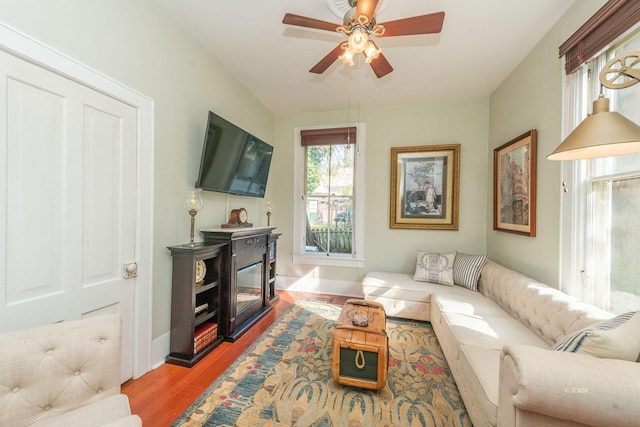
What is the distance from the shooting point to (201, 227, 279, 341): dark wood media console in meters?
2.55

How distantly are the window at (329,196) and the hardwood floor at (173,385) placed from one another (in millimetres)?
1926

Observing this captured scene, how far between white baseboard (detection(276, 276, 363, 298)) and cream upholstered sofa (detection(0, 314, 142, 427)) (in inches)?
120

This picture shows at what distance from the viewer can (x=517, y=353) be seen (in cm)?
105

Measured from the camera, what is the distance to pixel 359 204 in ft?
13.0

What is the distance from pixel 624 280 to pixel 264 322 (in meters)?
3.04

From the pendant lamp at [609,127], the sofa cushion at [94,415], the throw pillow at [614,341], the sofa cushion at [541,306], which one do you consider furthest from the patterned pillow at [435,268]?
the sofa cushion at [94,415]

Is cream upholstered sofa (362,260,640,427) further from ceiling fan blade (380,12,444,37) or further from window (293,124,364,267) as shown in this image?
ceiling fan blade (380,12,444,37)

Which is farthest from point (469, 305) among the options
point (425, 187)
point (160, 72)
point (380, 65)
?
point (160, 72)

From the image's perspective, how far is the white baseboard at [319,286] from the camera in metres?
3.99

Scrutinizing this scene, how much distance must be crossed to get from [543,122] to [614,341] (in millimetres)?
2057

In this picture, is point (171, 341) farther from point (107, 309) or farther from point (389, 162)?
point (389, 162)

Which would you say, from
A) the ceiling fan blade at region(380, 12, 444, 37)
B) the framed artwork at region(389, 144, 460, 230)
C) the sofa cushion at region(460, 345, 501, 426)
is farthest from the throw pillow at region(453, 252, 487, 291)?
the ceiling fan blade at region(380, 12, 444, 37)

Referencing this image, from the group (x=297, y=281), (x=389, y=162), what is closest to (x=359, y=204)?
(x=389, y=162)

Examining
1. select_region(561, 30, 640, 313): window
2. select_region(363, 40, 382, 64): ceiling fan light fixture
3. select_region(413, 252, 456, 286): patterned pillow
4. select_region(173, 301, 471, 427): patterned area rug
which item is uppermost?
select_region(363, 40, 382, 64): ceiling fan light fixture
